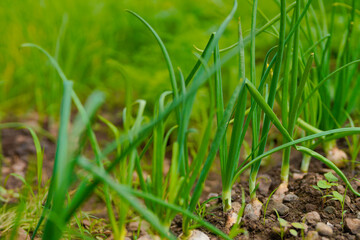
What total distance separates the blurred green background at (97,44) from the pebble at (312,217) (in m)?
1.27

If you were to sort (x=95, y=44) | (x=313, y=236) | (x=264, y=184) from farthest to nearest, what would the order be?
(x=95, y=44) < (x=264, y=184) < (x=313, y=236)

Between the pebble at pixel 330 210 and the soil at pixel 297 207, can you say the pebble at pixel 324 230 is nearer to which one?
the soil at pixel 297 207

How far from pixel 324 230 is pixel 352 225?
101 mm

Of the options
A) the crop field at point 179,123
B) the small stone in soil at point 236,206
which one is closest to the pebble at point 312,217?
the crop field at point 179,123

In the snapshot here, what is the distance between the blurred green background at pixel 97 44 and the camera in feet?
8.01

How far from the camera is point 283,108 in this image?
4.38ft

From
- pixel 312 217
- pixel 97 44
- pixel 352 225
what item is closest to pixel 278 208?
pixel 312 217

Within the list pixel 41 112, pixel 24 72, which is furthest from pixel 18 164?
pixel 24 72

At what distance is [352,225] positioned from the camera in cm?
117

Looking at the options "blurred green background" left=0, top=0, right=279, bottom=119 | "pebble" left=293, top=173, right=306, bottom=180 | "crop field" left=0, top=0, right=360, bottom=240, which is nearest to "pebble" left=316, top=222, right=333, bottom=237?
"crop field" left=0, top=0, right=360, bottom=240

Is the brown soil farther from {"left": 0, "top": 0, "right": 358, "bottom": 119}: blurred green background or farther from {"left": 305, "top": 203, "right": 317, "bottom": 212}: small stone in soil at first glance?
{"left": 0, "top": 0, "right": 358, "bottom": 119}: blurred green background

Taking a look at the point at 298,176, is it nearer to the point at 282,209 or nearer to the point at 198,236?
the point at 282,209

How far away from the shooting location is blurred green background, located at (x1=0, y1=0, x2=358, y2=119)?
8.01 feet

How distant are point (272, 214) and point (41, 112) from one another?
171cm
